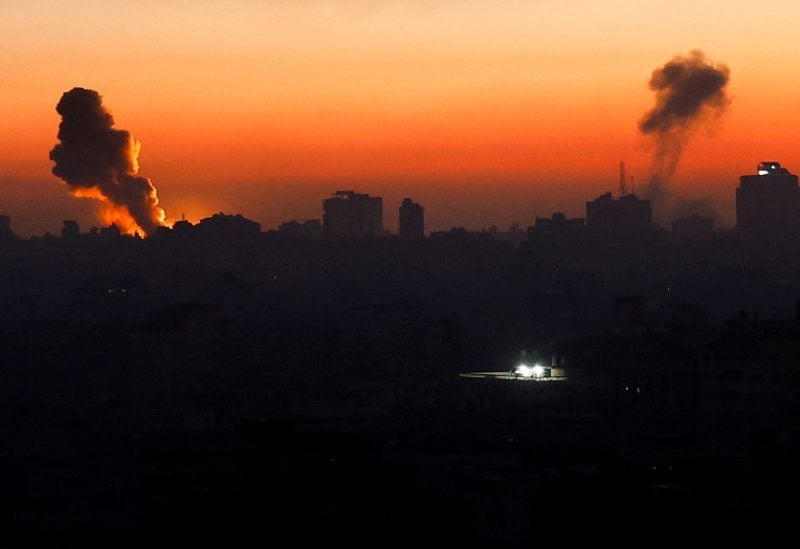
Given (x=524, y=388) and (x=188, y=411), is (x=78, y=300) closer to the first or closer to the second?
(x=188, y=411)

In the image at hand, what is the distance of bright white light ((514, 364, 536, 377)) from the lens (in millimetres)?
100375

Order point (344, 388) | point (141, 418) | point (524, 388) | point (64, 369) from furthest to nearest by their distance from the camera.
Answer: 1. point (64, 369)
2. point (344, 388)
3. point (141, 418)
4. point (524, 388)

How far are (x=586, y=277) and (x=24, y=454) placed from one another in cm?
10929

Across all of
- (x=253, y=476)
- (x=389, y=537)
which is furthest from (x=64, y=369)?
(x=389, y=537)

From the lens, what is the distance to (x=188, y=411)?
4193 inches

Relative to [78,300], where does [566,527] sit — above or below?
below

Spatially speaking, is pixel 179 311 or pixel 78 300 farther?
pixel 78 300

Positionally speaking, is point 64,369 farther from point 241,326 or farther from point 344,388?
point 241,326

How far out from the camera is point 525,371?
10250cm

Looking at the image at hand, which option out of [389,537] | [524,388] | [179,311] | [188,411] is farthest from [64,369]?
[389,537]

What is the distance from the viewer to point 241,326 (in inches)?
6334

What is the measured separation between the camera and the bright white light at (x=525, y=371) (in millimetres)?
100375

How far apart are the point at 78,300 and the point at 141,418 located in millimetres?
79061

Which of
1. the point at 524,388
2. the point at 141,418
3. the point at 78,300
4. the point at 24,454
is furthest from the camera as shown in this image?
the point at 78,300
